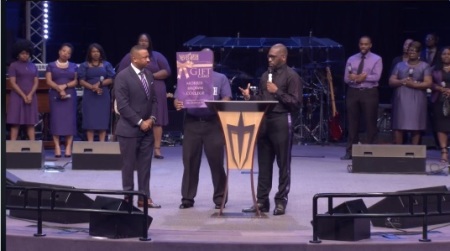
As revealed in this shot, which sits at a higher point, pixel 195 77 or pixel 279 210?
pixel 195 77

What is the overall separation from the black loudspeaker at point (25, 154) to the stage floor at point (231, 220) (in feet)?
0.49

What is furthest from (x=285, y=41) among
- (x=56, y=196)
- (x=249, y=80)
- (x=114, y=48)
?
(x=56, y=196)

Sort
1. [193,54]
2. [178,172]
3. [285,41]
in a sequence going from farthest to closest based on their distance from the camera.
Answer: [285,41] → [178,172] → [193,54]

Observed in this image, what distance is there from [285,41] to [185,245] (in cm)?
1115

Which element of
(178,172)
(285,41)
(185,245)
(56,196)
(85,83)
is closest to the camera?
(185,245)

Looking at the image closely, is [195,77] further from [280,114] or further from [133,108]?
[280,114]

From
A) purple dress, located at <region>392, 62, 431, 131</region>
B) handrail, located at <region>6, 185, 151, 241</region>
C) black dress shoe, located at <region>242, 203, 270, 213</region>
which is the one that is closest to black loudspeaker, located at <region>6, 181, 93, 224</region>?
handrail, located at <region>6, 185, 151, 241</region>

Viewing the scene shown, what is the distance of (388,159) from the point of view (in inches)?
572

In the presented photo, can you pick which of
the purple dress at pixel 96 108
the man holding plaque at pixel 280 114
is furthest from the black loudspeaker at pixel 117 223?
the purple dress at pixel 96 108

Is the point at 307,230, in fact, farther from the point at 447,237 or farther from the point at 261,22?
the point at 261,22

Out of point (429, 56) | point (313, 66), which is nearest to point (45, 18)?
point (313, 66)

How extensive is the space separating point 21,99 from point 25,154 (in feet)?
4.37

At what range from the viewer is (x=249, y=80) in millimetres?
20141

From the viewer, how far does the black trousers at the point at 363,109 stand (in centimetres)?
1550
